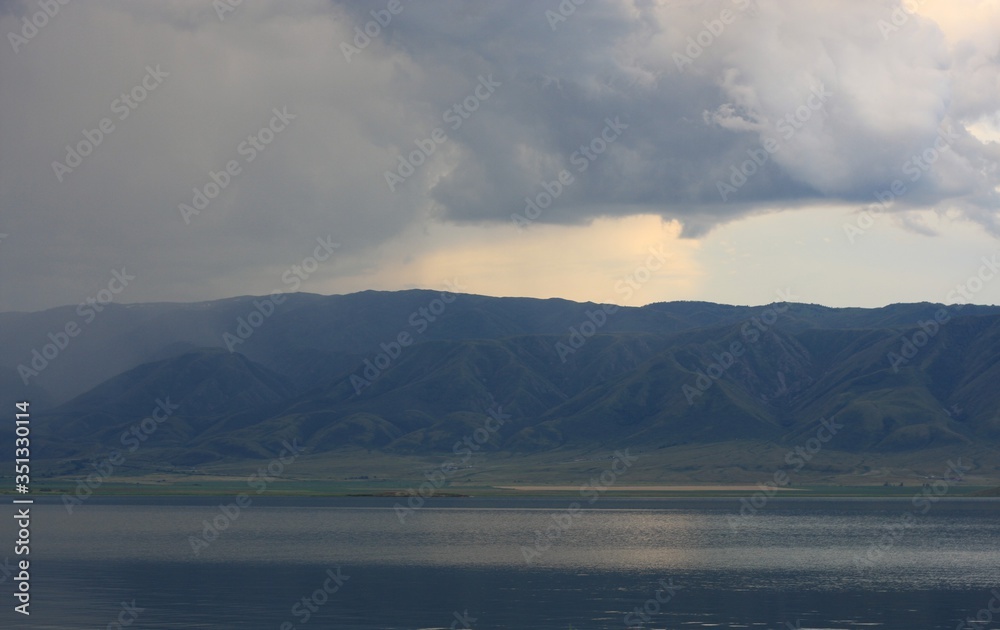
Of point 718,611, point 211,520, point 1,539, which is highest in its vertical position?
point 211,520

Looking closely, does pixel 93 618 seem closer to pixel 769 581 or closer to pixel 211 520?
pixel 769 581

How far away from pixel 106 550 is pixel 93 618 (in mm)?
57308

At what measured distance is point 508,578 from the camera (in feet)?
346

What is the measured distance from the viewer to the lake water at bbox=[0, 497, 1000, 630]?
79250 mm

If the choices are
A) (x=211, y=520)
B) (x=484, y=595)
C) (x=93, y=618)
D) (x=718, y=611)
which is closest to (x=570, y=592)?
(x=484, y=595)

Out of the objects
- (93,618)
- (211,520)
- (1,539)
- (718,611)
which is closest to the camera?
(93,618)

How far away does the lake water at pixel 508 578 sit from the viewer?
7925cm

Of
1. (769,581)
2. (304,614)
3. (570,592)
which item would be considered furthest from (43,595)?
(769,581)

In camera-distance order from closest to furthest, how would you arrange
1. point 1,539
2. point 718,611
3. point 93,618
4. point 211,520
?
point 93,618 < point 718,611 < point 1,539 < point 211,520

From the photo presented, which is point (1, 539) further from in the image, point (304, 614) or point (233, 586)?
point (304, 614)

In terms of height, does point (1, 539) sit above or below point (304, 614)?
above

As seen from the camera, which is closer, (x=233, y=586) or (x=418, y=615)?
(x=418, y=615)

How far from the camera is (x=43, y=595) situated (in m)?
89.1

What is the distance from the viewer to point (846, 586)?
98750mm
